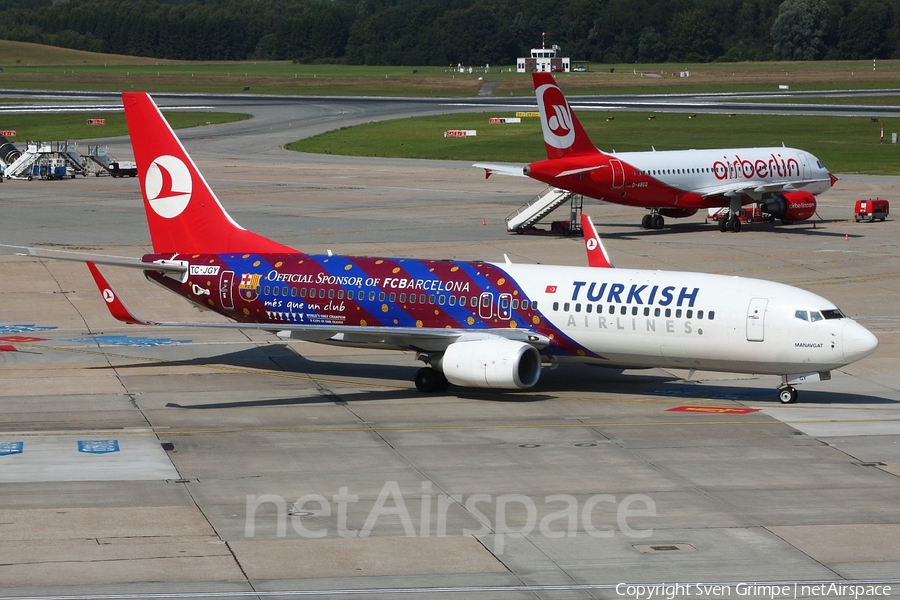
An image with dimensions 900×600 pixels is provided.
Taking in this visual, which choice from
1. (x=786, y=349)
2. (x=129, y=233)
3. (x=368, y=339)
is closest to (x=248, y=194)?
(x=129, y=233)

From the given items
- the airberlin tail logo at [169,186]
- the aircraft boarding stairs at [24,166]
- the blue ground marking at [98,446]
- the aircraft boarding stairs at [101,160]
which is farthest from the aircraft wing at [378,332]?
the aircraft boarding stairs at [101,160]

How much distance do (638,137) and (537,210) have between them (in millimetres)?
62120

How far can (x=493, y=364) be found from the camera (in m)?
37.5

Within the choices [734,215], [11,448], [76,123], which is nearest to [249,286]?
[11,448]

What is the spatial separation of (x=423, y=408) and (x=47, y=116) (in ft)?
486

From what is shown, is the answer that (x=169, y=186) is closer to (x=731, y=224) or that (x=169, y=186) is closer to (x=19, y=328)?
(x=19, y=328)

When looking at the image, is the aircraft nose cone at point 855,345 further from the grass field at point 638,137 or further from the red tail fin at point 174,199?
the grass field at point 638,137

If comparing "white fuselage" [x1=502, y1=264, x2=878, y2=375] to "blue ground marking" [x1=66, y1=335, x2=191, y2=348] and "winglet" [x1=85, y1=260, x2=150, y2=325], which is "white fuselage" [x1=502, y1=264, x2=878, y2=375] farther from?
"blue ground marking" [x1=66, y1=335, x2=191, y2=348]

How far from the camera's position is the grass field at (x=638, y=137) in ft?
405

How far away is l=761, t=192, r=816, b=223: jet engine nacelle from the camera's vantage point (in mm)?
79250

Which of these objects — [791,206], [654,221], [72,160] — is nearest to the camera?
[654,221]

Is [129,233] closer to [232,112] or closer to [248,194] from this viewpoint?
[248,194]

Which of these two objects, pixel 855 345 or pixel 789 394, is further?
pixel 789 394

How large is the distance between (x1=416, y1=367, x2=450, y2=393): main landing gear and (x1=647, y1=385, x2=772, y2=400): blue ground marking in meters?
6.48
